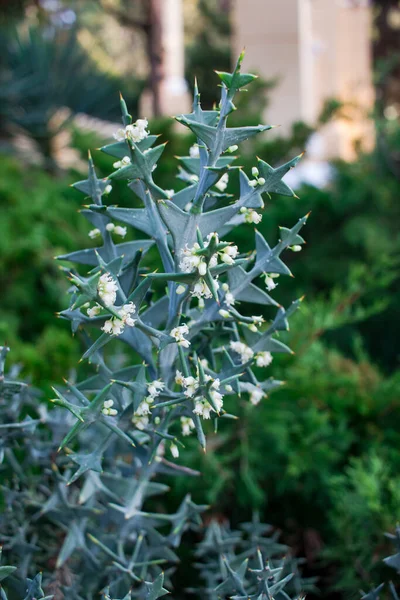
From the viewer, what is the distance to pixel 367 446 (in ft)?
5.48

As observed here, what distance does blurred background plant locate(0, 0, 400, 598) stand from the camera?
1523 mm

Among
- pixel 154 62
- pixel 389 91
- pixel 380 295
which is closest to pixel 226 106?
pixel 380 295

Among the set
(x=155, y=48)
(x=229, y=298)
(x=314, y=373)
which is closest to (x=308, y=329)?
(x=314, y=373)

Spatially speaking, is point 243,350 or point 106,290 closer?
point 106,290

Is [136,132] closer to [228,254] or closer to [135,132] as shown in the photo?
[135,132]

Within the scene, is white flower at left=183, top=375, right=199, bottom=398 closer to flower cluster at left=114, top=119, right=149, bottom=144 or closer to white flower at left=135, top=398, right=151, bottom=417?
white flower at left=135, top=398, right=151, bottom=417

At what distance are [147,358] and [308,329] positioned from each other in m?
0.89

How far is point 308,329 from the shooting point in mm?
1707

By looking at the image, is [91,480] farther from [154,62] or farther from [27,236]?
[154,62]

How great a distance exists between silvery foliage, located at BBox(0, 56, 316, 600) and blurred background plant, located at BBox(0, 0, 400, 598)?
0.45m

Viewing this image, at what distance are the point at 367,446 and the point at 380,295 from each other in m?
1.00

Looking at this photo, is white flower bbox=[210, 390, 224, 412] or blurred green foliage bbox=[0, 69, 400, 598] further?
blurred green foliage bbox=[0, 69, 400, 598]

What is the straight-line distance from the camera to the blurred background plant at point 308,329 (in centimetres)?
152

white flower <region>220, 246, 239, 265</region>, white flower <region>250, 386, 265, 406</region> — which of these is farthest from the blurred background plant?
white flower <region>220, 246, 239, 265</region>
